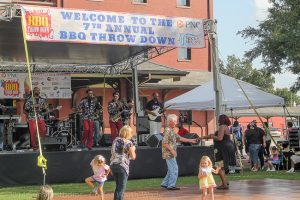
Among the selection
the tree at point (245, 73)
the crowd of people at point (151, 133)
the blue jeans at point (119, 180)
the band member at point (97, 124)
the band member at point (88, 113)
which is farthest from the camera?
the tree at point (245, 73)

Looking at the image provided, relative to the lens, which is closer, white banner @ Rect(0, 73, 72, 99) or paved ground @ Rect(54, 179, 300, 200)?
paved ground @ Rect(54, 179, 300, 200)

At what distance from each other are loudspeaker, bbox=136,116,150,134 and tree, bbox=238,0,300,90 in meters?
6.25

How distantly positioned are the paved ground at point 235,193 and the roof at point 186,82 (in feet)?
58.9

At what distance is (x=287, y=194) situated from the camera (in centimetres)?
1357

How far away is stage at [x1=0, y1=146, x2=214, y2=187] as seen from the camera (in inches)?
618

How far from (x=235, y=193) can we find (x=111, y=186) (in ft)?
11.8

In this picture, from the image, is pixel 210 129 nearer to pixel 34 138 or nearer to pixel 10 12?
pixel 34 138

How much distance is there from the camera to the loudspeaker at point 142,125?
65.9 ft

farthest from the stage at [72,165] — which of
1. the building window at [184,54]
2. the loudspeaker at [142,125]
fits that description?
the building window at [184,54]

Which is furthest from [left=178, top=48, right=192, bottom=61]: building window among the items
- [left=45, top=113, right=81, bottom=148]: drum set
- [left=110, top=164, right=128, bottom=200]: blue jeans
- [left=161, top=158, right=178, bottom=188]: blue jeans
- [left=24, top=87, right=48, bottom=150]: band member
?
[left=110, top=164, right=128, bottom=200]: blue jeans

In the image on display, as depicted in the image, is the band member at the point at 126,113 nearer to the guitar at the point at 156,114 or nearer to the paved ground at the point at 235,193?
the guitar at the point at 156,114

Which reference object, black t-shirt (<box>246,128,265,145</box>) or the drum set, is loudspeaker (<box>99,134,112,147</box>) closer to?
the drum set

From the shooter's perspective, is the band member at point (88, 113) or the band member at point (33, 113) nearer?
the band member at point (33, 113)

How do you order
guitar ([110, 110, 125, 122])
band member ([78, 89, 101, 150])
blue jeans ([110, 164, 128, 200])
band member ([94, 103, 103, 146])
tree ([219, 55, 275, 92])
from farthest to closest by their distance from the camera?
tree ([219, 55, 275, 92]) → guitar ([110, 110, 125, 122]) → band member ([94, 103, 103, 146]) → band member ([78, 89, 101, 150]) → blue jeans ([110, 164, 128, 200])
